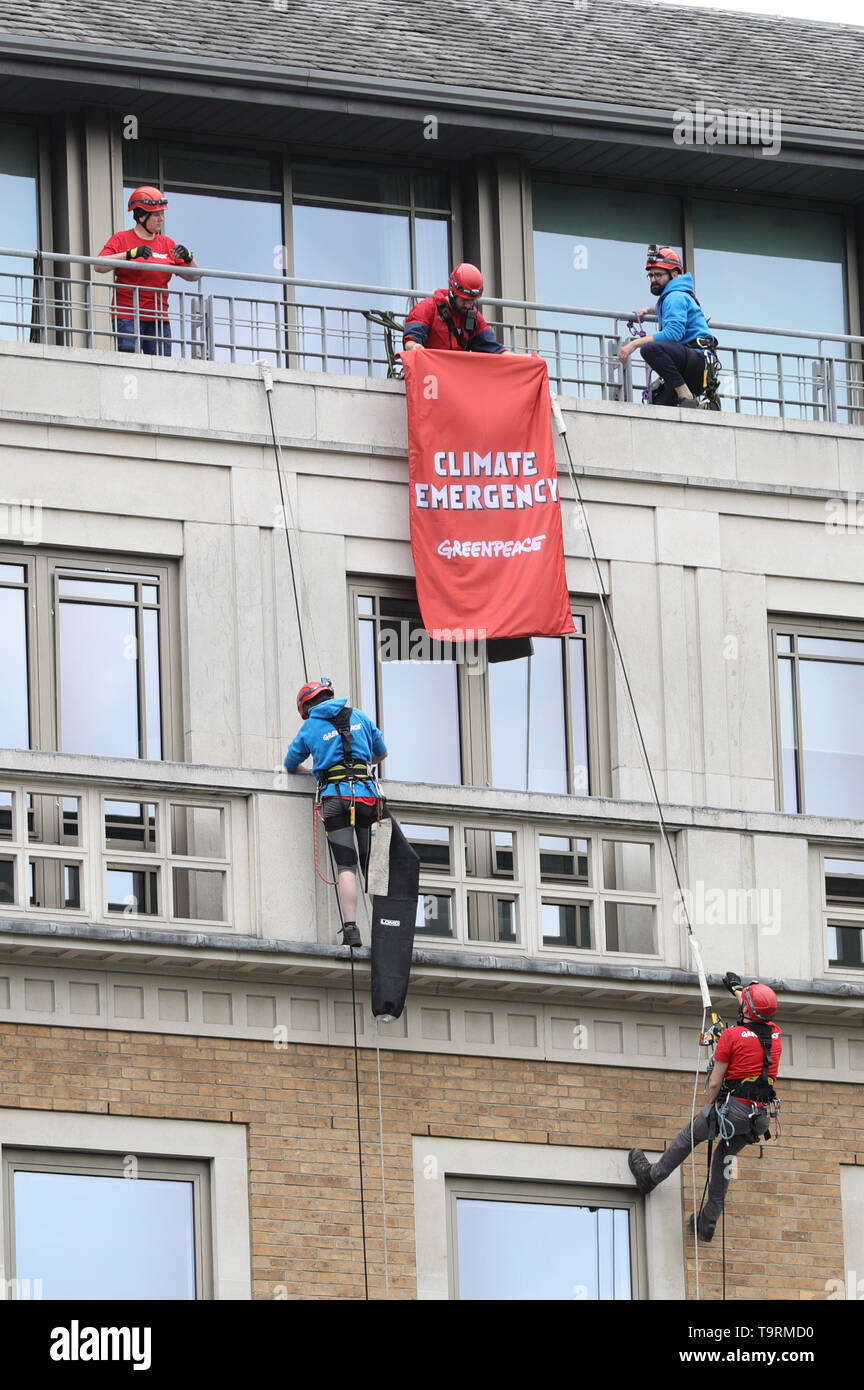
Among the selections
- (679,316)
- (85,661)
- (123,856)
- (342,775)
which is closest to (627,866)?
(342,775)

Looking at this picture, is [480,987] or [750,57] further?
[750,57]

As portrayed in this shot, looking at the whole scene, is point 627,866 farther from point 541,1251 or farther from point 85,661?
point 85,661

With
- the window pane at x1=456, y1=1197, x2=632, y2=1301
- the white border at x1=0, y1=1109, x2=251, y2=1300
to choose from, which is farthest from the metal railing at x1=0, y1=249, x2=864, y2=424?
the window pane at x1=456, y1=1197, x2=632, y2=1301

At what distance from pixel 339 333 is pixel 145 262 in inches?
69.8

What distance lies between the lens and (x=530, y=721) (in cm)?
3362

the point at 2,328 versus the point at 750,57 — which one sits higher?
the point at 750,57

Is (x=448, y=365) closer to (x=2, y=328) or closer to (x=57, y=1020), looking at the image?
(x=2, y=328)

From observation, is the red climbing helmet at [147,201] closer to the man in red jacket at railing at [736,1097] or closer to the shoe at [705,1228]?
the man in red jacket at railing at [736,1097]

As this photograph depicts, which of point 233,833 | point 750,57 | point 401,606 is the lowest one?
point 233,833

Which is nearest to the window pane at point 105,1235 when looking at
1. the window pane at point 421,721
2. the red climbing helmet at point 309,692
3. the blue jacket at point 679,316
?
the red climbing helmet at point 309,692

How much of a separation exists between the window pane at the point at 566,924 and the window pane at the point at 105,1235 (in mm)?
3451
